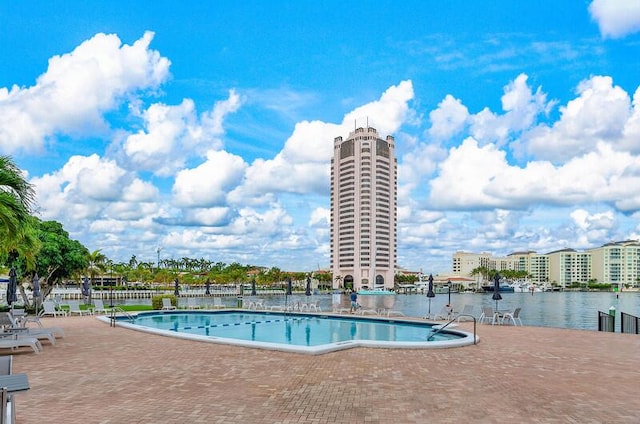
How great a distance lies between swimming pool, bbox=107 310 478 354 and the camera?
14742mm

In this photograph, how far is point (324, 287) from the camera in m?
172

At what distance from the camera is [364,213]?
157625 millimetres

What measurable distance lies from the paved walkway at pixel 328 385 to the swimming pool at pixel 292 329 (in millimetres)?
791

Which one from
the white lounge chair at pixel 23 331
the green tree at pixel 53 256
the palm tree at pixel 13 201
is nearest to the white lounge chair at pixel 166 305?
the green tree at pixel 53 256

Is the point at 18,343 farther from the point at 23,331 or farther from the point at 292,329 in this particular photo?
the point at 292,329

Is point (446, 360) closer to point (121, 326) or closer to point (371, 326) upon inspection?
point (371, 326)

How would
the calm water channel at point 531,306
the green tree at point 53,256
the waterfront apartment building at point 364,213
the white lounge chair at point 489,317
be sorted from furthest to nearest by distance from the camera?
the waterfront apartment building at point 364,213
the calm water channel at point 531,306
the green tree at point 53,256
the white lounge chair at point 489,317

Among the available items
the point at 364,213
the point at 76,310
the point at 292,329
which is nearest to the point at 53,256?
the point at 76,310

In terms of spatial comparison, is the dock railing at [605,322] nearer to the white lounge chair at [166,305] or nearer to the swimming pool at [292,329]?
the swimming pool at [292,329]

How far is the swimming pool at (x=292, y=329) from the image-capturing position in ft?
48.4

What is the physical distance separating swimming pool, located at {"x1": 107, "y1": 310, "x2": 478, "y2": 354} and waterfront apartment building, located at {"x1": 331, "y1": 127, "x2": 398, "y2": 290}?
5053 inches

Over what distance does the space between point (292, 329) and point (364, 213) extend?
136 metres

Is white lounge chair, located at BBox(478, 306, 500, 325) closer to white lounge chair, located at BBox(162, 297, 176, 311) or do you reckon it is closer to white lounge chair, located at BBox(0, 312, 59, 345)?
white lounge chair, located at BBox(0, 312, 59, 345)

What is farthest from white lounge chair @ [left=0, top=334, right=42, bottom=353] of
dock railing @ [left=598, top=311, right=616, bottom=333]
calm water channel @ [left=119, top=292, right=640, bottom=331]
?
dock railing @ [left=598, top=311, right=616, bottom=333]
